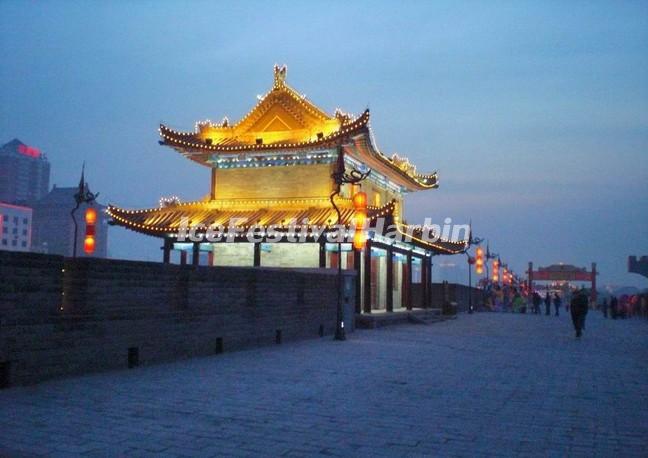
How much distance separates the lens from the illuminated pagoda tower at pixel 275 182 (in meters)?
25.0

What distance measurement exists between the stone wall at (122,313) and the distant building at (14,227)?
2947 inches

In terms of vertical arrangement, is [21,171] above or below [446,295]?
above

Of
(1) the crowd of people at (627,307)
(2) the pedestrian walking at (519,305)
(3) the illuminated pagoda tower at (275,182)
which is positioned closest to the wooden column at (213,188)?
(3) the illuminated pagoda tower at (275,182)

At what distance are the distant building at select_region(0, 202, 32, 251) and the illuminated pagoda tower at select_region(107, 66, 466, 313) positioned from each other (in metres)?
62.3

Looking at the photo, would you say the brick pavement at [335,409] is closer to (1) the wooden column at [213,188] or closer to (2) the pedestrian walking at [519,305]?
(1) the wooden column at [213,188]

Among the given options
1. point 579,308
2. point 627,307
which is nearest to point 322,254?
point 579,308

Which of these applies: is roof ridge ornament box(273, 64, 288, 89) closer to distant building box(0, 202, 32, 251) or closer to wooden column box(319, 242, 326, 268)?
wooden column box(319, 242, 326, 268)

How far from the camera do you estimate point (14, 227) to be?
83.2 metres

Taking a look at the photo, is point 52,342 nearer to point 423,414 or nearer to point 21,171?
point 423,414

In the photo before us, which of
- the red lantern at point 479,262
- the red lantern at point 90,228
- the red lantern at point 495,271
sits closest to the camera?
the red lantern at point 90,228

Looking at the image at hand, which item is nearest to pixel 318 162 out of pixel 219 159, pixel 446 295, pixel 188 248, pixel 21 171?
pixel 219 159

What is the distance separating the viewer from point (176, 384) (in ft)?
30.5

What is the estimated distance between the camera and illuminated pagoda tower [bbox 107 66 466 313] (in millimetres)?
24967

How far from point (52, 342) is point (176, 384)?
1938mm
